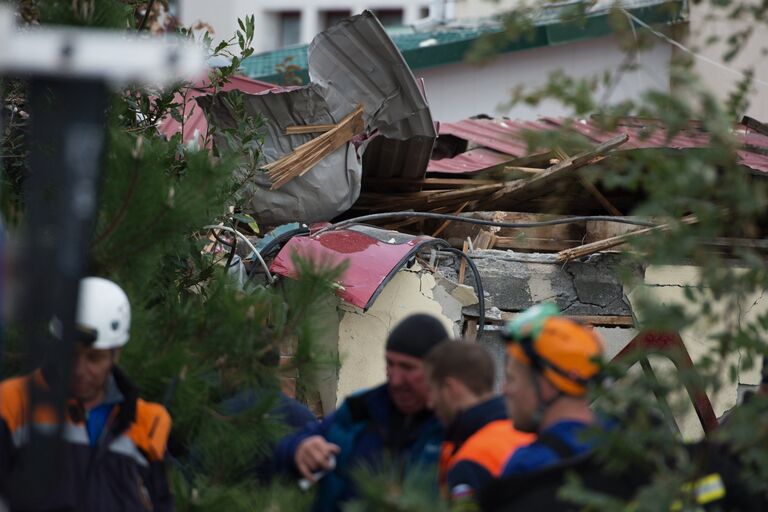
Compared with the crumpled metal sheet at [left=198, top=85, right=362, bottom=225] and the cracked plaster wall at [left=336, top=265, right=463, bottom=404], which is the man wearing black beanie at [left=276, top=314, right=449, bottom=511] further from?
the crumpled metal sheet at [left=198, top=85, right=362, bottom=225]

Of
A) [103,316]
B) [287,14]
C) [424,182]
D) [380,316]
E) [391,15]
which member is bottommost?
[287,14]

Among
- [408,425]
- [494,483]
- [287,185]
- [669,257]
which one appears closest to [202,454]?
[408,425]

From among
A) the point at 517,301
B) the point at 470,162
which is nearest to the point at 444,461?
the point at 517,301

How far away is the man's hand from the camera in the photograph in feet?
11.4

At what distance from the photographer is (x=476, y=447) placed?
3.05 m

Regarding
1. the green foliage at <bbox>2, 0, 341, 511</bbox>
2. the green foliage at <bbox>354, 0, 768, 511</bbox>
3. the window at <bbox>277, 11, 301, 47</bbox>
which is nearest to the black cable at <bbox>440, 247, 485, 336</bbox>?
the green foliage at <bbox>2, 0, 341, 511</bbox>

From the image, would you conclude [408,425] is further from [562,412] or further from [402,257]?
[402,257]

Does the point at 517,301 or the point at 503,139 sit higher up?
the point at 503,139

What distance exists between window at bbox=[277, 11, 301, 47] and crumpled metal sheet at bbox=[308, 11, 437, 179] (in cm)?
1813

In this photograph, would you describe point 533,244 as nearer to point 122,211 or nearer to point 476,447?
point 122,211

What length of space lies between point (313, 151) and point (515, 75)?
7.49 metres

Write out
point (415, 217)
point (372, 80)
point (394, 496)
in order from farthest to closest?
1. point (415, 217)
2. point (372, 80)
3. point (394, 496)

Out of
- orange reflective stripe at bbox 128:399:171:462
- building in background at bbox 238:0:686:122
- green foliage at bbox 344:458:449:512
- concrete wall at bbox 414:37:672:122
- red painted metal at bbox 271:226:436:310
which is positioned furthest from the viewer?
concrete wall at bbox 414:37:672:122

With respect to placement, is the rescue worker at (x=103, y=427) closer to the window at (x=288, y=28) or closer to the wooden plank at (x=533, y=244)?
the wooden plank at (x=533, y=244)
